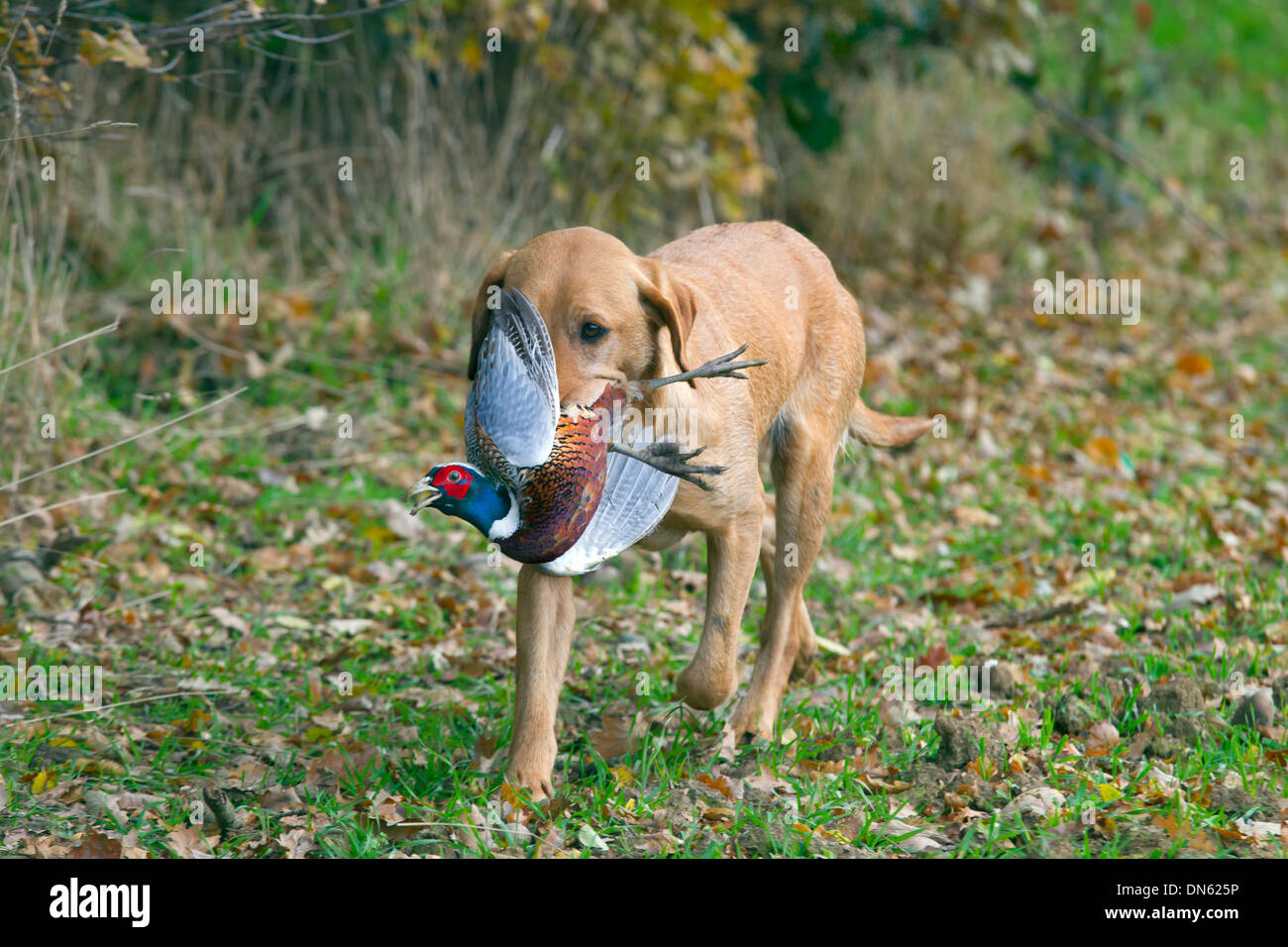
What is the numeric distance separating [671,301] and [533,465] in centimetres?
80

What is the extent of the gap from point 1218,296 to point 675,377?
27.2 feet

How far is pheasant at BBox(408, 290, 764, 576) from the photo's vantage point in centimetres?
337

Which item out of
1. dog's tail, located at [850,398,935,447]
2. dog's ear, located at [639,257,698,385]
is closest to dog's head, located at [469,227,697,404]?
dog's ear, located at [639,257,698,385]

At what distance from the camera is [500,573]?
6.09 metres

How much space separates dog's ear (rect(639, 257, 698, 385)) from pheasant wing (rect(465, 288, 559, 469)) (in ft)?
1.36

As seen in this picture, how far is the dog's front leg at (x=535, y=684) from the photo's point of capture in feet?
13.2

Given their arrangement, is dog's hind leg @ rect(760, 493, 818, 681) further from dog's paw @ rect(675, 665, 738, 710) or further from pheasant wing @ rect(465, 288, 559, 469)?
pheasant wing @ rect(465, 288, 559, 469)

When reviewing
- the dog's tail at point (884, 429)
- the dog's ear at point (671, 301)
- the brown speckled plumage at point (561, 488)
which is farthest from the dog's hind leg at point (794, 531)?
the brown speckled plumage at point (561, 488)

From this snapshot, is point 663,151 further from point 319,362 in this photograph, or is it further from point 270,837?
point 270,837

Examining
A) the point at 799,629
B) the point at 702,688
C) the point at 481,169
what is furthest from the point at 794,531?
the point at 481,169

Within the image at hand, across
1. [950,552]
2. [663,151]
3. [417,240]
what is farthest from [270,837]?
[663,151]

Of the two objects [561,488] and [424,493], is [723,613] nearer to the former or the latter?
[561,488]
